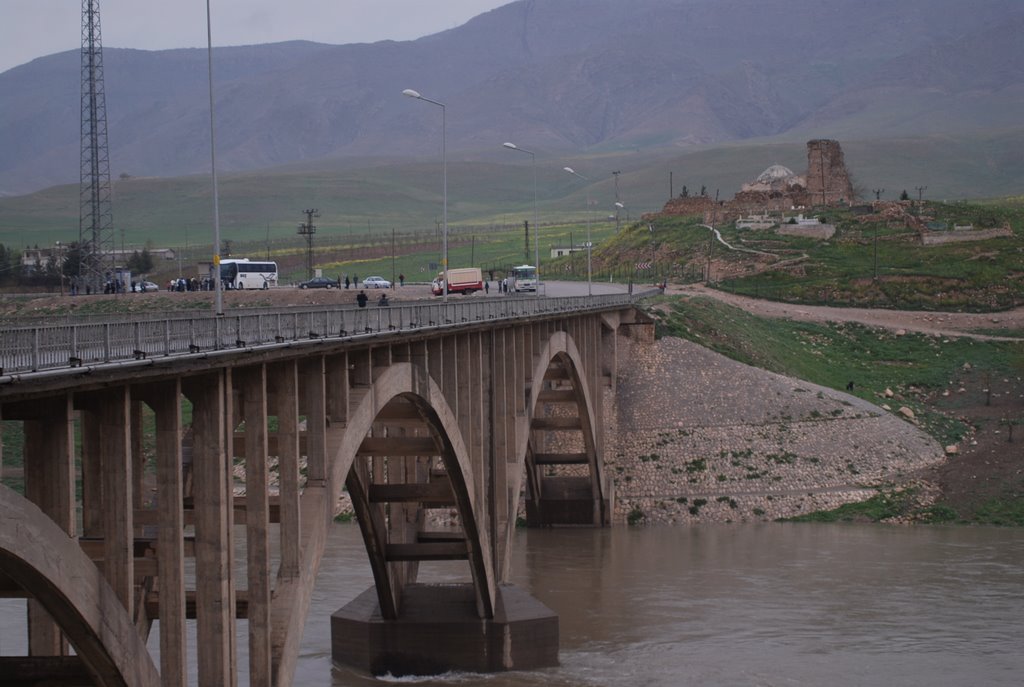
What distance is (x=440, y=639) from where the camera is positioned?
111ft

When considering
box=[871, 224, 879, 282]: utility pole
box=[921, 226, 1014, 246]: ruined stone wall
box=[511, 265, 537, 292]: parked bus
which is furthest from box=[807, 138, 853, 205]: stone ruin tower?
box=[511, 265, 537, 292]: parked bus

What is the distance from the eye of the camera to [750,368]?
213 feet

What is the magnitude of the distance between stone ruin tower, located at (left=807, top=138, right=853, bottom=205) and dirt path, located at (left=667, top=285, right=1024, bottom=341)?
126ft

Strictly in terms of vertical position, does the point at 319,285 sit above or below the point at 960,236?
below

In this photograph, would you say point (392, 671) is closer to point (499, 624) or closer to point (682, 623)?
point (499, 624)

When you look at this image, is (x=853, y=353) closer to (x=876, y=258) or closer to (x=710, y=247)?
(x=876, y=258)

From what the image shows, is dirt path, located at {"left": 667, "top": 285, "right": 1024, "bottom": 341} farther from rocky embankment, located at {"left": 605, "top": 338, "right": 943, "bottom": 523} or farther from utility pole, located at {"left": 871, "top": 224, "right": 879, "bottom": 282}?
rocky embankment, located at {"left": 605, "top": 338, "right": 943, "bottom": 523}

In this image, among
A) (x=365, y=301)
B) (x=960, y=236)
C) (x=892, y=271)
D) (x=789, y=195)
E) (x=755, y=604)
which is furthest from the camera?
(x=789, y=195)

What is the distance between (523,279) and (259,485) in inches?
2458

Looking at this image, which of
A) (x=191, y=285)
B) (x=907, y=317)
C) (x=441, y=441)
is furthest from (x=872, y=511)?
(x=191, y=285)

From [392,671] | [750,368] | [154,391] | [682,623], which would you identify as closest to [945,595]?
[682,623]

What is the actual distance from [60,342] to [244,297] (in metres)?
61.1

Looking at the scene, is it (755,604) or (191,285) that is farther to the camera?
(191,285)

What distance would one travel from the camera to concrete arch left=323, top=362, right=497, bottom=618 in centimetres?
2288
